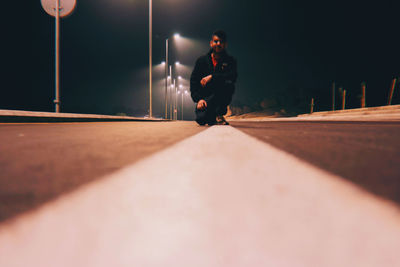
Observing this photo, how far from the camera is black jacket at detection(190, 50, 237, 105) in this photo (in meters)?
5.17

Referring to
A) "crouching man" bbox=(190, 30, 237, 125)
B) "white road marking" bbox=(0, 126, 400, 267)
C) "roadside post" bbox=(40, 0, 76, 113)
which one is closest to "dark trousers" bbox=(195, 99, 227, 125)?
"crouching man" bbox=(190, 30, 237, 125)

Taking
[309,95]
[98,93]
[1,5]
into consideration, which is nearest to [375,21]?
[309,95]

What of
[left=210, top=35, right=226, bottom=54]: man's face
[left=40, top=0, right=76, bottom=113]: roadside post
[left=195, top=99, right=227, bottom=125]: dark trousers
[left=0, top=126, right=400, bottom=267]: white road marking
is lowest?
[left=0, top=126, right=400, bottom=267]: white road marking

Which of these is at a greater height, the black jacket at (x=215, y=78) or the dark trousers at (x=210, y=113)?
the black jacket at (x=215, y=78)

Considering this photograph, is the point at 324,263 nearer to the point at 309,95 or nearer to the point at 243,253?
the point at 243,253

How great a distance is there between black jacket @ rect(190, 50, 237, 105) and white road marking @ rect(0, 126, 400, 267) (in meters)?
4.84

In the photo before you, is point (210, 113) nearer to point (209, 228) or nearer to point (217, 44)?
point (217, 44)

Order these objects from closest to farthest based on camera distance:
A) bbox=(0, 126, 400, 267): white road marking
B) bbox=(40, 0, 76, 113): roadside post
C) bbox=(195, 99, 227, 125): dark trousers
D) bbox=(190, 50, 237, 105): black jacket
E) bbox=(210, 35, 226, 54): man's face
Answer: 1. bbox=(0, 126, 400, 267): white road marking
2. bbox=(210, 35, 226, 54): man's face
3. bbox=(190, 50, 237, 105): black jacket
4. bbox=(195, 99, 227, 125): dark trousers
5. bbox=(40, 0, 76, 113): roadside post

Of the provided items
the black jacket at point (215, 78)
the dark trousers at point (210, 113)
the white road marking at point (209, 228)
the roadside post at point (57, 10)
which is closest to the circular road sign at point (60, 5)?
the roadside post at point (57, 10)

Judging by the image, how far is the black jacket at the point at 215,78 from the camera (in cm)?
517

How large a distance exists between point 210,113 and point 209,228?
5.08 m

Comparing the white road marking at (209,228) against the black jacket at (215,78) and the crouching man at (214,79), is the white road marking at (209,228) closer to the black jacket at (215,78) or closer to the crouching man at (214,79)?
the crouching man at (214,79)

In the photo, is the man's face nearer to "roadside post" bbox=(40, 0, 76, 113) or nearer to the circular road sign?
"roadside post" bbox=(40, 0, 76, 113)

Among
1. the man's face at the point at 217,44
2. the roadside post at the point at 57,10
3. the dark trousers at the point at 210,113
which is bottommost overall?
the dark trousers at the point at 210,113
